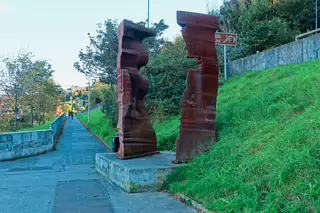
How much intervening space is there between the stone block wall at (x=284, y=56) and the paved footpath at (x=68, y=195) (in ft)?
25.2

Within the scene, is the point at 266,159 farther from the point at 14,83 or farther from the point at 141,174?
the point at 14,83

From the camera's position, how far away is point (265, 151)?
17.7 ft

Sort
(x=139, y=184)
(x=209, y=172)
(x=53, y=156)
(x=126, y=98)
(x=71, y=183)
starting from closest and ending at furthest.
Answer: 1. (x=209, y=172)
2. (x=139, y=184)
3. (x=71, y=183)
4. (x=126, y=98)
5. (x=53, y=156)

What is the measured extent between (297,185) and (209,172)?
204 cm

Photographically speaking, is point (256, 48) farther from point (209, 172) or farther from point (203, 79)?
point (209, 172)

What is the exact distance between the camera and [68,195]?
6.83 m

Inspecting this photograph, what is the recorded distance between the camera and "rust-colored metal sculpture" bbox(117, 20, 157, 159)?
8.72 metres

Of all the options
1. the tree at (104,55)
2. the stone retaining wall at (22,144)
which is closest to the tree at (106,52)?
the tree at (104,55)

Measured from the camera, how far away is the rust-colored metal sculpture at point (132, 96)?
28.6 ft

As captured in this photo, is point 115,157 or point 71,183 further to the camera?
point 115,157

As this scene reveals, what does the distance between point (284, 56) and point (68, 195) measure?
9.62m

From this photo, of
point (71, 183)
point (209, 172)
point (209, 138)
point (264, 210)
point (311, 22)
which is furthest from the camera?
point (311, 22)

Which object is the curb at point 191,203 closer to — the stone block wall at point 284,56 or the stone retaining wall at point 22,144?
the stone block wall at point 284,56

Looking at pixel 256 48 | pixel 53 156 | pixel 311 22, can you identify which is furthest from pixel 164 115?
pixel 311 22
